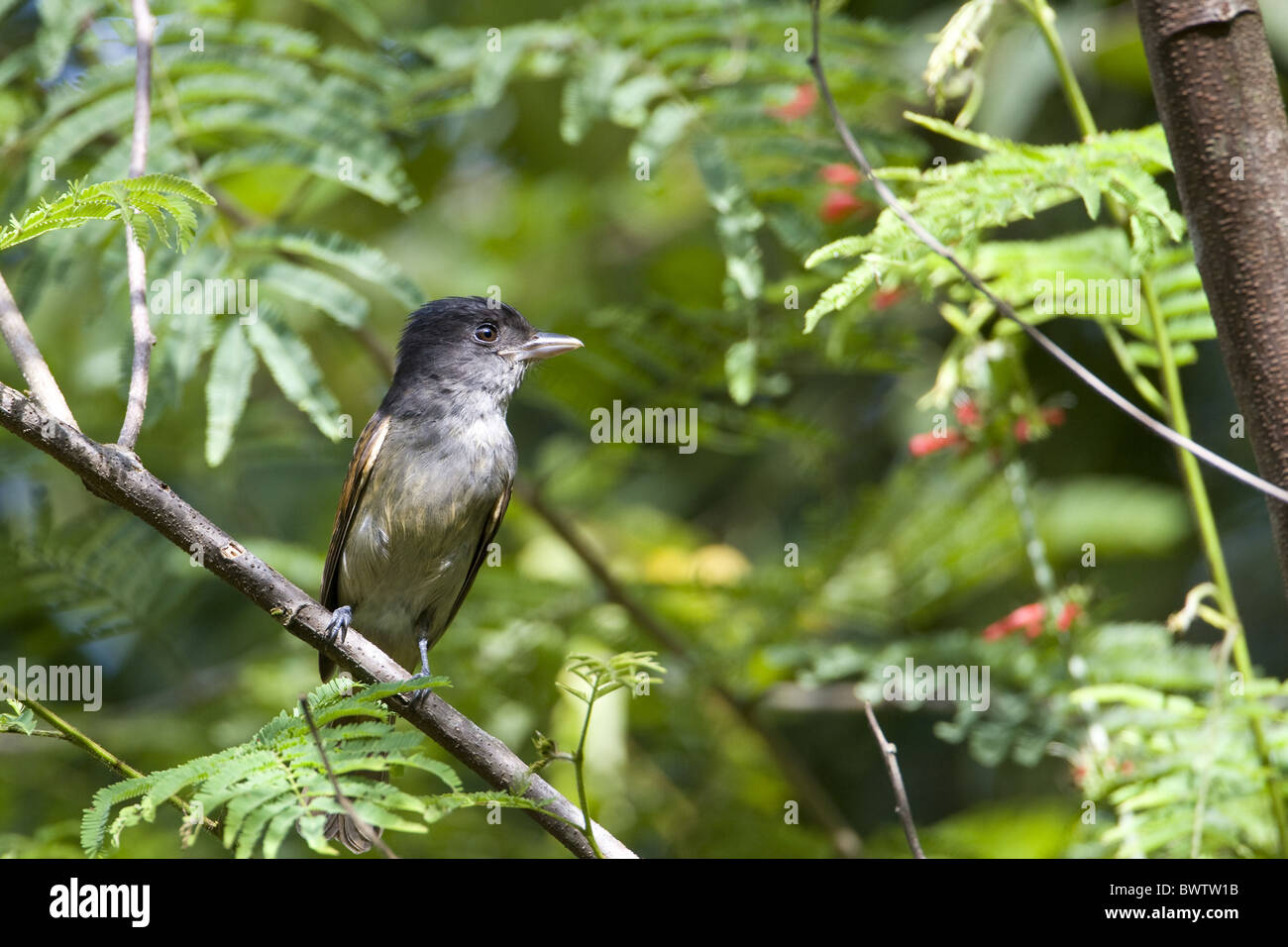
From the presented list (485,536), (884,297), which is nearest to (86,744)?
(485,536)

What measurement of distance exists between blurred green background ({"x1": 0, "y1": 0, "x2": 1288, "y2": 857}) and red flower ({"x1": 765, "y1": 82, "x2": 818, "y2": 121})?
0.12ft

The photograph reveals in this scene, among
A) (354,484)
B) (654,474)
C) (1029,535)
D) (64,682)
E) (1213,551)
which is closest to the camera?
(1213,551)

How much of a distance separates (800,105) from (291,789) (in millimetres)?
3387

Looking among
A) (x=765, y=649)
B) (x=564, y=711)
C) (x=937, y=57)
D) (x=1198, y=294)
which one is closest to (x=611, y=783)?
(x=564, y=711)

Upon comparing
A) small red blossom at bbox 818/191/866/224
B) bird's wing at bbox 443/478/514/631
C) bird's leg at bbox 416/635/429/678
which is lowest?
bird's leg at bbox 416/635/429/678

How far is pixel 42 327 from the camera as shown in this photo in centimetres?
628

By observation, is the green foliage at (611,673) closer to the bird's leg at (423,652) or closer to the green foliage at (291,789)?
the green foliage at (291,789)

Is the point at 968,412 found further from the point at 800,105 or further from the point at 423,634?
the point at 423,634

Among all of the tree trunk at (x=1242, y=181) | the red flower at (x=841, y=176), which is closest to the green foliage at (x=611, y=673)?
the tree trunk at (x=1242, y=181)

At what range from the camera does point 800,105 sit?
4.73 m

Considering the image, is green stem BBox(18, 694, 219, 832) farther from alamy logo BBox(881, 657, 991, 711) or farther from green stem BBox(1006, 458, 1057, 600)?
alamy logo BBox(881, 657, 991, 711)

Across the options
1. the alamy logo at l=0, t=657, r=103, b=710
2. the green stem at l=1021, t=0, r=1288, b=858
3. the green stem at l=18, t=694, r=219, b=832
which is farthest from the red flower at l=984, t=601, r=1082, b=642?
the alamy logo at l=0, t=657, r=103, b=710

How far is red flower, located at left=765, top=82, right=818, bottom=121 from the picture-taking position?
4.67 m

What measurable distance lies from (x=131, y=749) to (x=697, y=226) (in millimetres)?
4032
